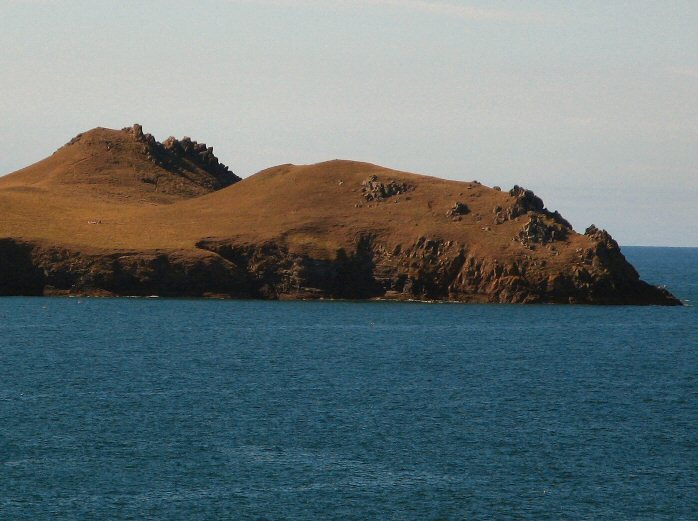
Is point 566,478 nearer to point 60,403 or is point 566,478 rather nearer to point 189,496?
point 189,496

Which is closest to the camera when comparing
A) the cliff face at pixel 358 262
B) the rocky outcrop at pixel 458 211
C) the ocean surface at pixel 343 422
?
the ocean surface at pixel 343 422

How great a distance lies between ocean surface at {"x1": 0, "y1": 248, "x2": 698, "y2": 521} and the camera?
6400cm

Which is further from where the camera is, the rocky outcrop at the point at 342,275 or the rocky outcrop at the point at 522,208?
the rocky outcrop at the point at 522,208

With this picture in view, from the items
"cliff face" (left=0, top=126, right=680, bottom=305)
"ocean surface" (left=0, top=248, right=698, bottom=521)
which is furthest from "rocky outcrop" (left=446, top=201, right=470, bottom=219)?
"ocean surface" (left=0, top=248, right=698, bottom=521)

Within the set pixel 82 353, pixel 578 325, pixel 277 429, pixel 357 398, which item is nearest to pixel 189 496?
pixel 277 429

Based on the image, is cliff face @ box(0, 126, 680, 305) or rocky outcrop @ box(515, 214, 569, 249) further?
rocky outcrop @ box(515, 214, 569, 249)

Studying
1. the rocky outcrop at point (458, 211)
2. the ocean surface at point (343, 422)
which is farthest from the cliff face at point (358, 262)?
the ocean surface at point (343, 422)

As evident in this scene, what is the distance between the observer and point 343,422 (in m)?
83.6

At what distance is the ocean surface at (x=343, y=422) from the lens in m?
64.0

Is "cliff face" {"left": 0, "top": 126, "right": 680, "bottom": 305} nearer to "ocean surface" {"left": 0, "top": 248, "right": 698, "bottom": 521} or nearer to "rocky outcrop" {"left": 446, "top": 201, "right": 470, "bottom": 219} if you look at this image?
"rocky outcrop" {"left": 446, "top": 201, "right": 470, "bottom": 219}

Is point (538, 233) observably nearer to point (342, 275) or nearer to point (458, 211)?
point (458, 211)

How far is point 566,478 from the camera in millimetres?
69125

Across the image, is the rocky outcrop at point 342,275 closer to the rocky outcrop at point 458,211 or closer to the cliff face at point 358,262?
the cliff face at point 358,262

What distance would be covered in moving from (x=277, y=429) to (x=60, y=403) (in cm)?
1813
